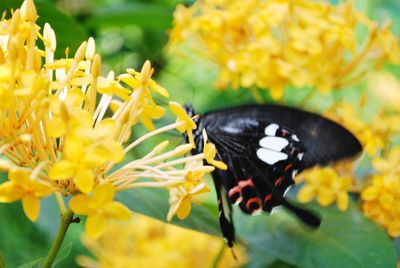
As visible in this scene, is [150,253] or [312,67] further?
[150,253]

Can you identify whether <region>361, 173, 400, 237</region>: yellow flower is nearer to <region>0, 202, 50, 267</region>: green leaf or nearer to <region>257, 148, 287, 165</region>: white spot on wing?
<region>257, 148, 287, 165</region>: white spot on wing

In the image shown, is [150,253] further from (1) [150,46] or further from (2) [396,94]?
(2) [396,94]

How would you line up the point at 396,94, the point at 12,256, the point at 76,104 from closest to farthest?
the point at 76,104 < the point at 12,256 < the point at 396,94

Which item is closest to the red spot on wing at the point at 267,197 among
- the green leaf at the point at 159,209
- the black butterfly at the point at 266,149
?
the black butterfly at the point at 266,149

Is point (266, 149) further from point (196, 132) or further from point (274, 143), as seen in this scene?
point (196, 132)

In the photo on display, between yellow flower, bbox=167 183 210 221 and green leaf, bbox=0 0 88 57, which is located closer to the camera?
yellow flower, bbox=167 183 210 221

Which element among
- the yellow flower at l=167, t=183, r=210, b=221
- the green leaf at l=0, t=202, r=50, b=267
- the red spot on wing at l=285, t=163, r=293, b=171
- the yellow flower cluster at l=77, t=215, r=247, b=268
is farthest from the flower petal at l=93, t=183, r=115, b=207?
the green leaf at l=0, t=202, r=50, b=267

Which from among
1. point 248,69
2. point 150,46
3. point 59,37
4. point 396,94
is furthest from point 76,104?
point 396,94
